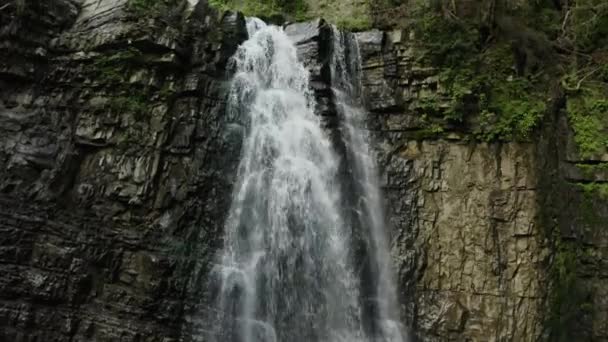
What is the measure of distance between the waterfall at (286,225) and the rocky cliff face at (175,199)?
1.36 ft

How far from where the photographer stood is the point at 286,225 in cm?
992

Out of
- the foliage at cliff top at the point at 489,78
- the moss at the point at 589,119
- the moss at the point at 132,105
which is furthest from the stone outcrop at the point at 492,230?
the moss at the point at 132,105

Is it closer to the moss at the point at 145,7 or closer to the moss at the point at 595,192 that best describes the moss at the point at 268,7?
the moss at the point at 145,7

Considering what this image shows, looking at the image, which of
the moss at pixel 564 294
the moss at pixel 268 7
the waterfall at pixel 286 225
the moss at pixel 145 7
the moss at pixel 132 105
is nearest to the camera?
the waterfall at pixel 286 225

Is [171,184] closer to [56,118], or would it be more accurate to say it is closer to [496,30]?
[56,118]

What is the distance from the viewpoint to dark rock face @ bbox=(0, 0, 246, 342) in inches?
341

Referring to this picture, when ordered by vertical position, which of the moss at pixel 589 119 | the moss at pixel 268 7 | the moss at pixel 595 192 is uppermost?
the moss at pixel 268 7

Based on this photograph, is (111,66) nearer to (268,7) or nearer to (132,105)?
(132,105)

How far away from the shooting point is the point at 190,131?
10.3 m

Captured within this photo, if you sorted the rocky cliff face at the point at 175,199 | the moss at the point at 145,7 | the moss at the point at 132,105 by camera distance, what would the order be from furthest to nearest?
the moss at the point at 145,7, the moss at the point at 132,105, the rocky cliff face at the point at 175,199

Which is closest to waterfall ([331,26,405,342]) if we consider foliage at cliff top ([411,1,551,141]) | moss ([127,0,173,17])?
foliage at cliff top ([411,1,551,141])

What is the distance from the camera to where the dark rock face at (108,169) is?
341 inches

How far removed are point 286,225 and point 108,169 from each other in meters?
3.83

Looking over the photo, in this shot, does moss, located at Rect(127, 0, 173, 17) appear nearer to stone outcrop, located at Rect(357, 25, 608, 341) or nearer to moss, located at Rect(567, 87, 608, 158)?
stone outcrop, located at Rect(357, 25, 608, 341)
